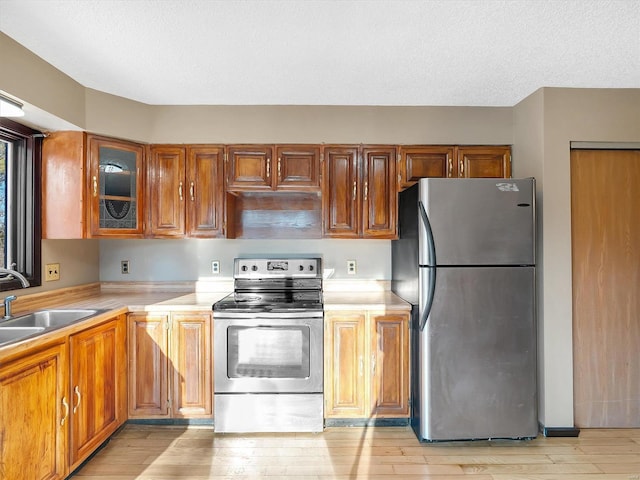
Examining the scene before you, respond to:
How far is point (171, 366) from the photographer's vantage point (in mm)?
2492

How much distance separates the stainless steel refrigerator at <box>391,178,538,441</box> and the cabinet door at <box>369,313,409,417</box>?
0.24 meters

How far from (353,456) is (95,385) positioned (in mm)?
1572

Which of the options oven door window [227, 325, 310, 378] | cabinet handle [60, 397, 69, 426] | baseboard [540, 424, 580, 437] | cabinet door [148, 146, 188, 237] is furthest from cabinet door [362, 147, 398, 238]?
cabinet handle [60, 397, 69, 426]

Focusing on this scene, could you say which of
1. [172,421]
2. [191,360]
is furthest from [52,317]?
[172,421]

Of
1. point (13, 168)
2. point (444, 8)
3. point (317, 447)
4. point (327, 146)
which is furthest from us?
point (327, 146)

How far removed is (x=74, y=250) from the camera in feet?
9.36

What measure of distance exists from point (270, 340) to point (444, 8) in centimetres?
209

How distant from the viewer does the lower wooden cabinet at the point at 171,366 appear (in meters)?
2.49

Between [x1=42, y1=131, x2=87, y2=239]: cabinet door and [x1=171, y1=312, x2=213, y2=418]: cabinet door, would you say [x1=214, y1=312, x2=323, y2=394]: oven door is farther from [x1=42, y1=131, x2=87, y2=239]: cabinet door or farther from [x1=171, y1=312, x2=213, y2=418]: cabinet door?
[x1=42, y1=131, x2=87, y2=239]: cabinet door

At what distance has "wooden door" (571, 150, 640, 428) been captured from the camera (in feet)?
8.16

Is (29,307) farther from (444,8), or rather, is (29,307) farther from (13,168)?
(444,8)

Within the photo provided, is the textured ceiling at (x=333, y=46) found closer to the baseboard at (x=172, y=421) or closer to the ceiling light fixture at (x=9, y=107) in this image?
the ceiling light fixture at (x=9, y=107)

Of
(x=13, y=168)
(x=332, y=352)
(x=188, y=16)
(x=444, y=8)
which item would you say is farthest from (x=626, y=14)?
(x=13, y=168)

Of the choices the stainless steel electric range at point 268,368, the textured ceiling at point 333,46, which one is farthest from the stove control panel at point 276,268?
the textured ceiling at point 333,46
